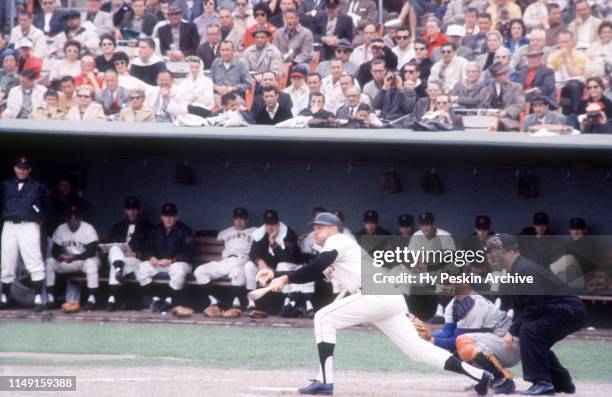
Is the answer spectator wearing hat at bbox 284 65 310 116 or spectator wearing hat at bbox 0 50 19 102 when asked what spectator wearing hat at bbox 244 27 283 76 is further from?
spectator wearing hat at bbox 0 50 19 102

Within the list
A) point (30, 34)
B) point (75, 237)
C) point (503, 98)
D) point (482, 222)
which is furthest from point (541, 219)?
point (30, 34)

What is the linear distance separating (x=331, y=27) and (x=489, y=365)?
6148mm

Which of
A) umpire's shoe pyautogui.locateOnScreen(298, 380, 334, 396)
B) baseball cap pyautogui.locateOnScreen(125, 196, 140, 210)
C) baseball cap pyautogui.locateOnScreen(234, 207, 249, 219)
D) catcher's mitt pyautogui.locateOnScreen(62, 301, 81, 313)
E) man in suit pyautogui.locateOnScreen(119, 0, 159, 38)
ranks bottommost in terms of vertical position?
catcher's mitt pyautogui.locateOnScreen(62, 301, 81, 313)

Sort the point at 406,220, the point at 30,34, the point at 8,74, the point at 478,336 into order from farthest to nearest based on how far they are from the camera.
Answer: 1. the point at 30,34
2. the point at 8,74
3. the point at 406,220
4. the point at 478,336

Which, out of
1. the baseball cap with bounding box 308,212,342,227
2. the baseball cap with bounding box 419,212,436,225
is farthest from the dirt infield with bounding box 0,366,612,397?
the baseball cap with bounding box 419,212,436,225

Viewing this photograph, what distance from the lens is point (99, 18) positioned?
13.9 meters

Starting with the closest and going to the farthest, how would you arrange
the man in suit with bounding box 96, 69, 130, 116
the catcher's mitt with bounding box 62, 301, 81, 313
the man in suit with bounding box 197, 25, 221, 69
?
the catcher's mitt with bounding box 62, 301, 81, 313 → the man in suit with bounding box 96, 69, 130, 116 → the man in suit with bounding box 197, 25, 221, 69

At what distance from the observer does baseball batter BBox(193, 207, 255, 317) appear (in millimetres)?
11645

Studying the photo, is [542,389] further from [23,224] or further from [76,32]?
[76,32]

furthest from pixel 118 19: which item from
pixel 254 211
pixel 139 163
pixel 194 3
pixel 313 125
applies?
pixel 313 125

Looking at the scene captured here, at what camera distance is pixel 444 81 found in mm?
11547

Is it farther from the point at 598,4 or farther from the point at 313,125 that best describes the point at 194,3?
the point at 598,4

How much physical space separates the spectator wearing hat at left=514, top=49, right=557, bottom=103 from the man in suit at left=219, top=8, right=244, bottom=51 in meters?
3.34

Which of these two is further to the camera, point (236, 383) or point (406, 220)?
point (406, 220)
